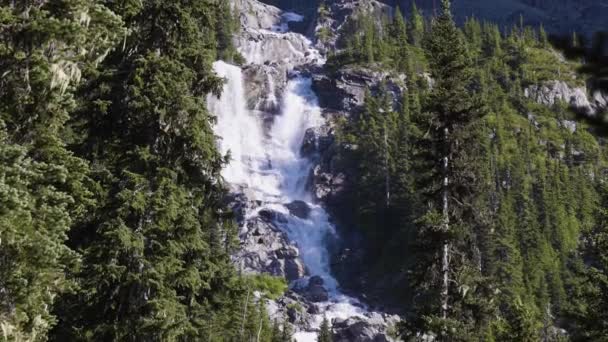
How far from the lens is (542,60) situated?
120250 mm

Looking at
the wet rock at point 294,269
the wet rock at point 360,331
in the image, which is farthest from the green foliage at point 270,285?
the wet rock at point 360,331

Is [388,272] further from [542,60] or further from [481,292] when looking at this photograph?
[542,60]

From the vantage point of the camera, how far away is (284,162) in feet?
299

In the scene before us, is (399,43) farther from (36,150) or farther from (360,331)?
(36,150)

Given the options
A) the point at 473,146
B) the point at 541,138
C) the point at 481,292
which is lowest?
the point at 481,292

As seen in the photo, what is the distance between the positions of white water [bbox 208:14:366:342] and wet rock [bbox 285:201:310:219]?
626mm

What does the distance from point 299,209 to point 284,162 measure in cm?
1301

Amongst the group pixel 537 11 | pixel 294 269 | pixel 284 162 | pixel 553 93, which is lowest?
pixel 294 269

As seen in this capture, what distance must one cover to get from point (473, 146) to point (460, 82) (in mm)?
1846

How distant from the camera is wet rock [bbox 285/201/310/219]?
7881 cm

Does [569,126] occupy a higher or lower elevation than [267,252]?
higher

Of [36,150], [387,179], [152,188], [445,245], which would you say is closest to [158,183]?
[152,188]

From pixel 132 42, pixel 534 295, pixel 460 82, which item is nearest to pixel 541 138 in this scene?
pixel 534 295

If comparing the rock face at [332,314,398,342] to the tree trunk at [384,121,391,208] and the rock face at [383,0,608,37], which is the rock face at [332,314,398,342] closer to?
the tree trunk at [384,121,391,208]
